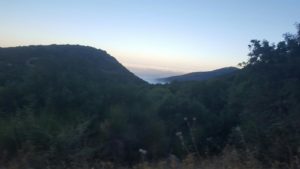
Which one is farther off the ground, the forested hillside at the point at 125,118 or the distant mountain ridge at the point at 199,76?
the distant mountain ridge at the point at 199,76

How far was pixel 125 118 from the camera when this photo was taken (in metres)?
16.2

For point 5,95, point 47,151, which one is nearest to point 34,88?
point 5,95

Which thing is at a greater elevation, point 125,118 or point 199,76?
point 199,76

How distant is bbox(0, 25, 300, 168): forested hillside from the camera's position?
6582 mm

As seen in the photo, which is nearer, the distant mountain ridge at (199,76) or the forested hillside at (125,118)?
the forested hillside at (125,118)

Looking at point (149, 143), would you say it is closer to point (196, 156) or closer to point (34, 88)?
point (34, 88)

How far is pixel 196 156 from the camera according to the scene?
6.07m

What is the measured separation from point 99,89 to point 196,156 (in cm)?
1397

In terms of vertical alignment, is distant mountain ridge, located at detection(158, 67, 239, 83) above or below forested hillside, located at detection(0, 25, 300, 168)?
above

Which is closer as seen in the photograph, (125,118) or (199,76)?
(125,118)

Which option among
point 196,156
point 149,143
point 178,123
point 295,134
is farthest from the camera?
point 178,123

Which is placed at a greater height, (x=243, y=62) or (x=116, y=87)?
(x=243, y=62)

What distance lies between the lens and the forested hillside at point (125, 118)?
6.58 m

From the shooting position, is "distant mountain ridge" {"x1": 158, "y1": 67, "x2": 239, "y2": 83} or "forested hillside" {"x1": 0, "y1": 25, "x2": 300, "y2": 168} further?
"distant mountain ridge" {"x1": 158, "y1": 67, "x2": 239, "y2": 83}
